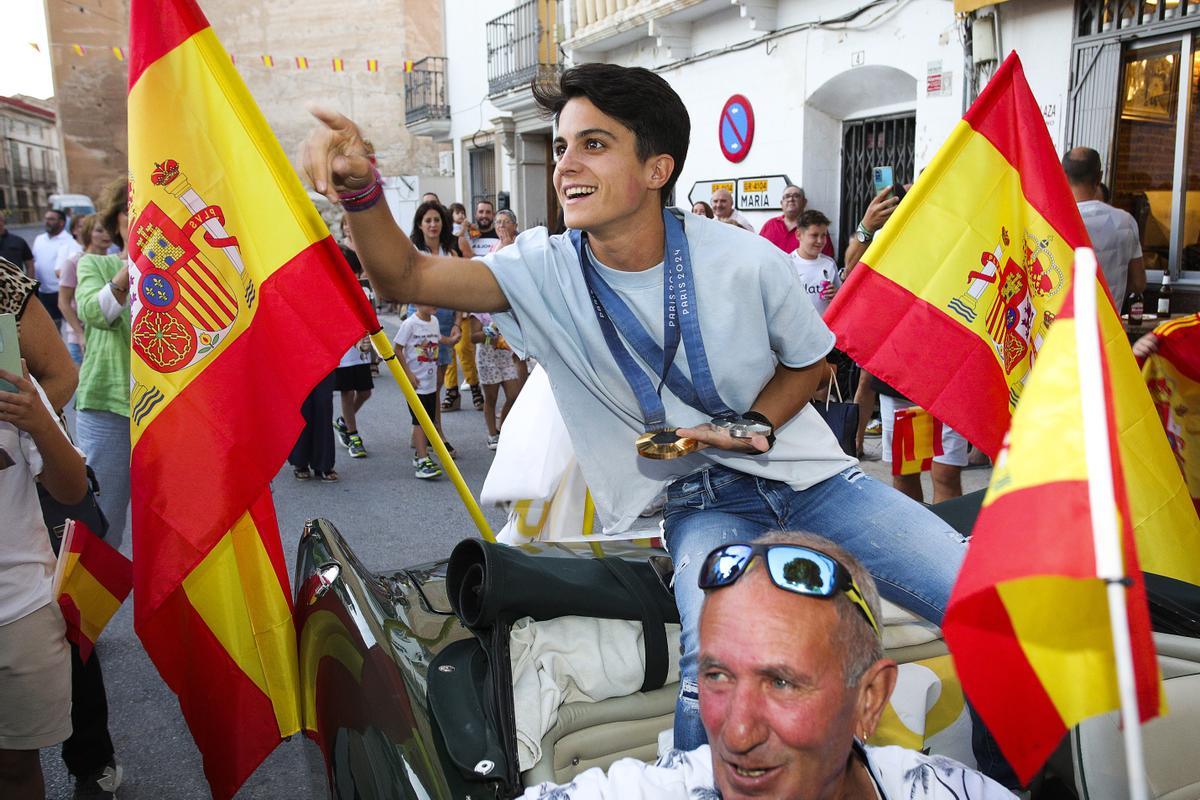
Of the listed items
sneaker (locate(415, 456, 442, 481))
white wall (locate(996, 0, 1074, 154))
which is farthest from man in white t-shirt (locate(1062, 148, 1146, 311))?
sneaker (locate(415, 456, 442, 481))

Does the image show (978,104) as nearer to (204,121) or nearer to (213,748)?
(204,121)

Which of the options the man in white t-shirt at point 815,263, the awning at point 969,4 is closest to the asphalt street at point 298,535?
the man in white t-shirt at point 815,263

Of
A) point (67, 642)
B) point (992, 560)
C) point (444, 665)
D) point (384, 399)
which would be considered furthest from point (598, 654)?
point (384, 399)

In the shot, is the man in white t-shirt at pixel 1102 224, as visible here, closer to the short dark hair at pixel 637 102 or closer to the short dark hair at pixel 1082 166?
the short dark hair at pixel 1082 166

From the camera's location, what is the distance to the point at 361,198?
83.5 inches

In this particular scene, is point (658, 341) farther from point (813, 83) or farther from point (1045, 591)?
point (813, 83)

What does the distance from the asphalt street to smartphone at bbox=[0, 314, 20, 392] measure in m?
1.04

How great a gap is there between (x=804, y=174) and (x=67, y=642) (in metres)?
9.29

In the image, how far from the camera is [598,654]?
7.20 feet

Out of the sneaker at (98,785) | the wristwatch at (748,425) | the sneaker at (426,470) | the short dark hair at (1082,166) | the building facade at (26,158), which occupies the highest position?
the building facade at (26,158)

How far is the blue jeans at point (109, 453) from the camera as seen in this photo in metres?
4.36

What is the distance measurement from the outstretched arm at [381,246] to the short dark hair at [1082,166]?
4.20 meters

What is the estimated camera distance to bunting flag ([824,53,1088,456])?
336cm

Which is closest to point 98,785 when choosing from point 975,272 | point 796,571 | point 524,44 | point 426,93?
point 796,571
